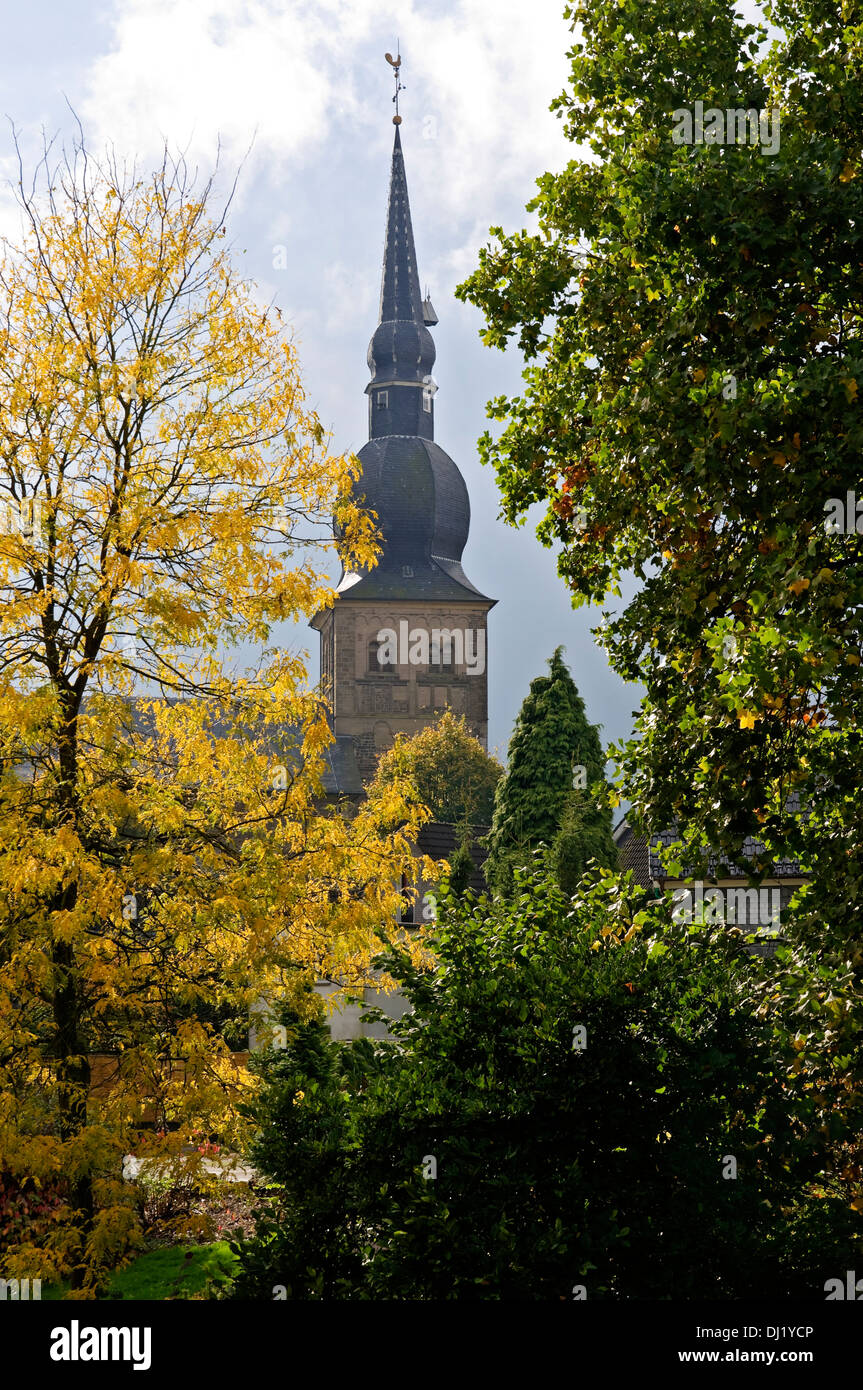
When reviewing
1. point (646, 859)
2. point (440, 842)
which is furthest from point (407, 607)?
point (646, 859)

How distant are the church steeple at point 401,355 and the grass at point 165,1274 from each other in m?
83.2

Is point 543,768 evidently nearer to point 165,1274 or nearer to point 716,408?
point 165,1274

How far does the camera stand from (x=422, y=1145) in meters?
6.09

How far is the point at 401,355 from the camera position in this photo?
3681 inches

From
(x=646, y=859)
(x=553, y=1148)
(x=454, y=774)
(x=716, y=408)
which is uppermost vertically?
(x=454, y=774)

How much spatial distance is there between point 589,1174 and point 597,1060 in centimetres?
53

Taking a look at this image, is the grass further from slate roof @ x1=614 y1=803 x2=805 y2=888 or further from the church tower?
the church tower

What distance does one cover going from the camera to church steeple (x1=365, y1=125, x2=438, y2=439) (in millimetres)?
93000

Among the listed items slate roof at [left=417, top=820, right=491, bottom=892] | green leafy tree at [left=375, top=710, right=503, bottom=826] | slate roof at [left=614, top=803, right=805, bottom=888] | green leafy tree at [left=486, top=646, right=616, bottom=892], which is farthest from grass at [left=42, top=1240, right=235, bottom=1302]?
green leafy tree at [left=375, top=710, right=503, bottom=826]

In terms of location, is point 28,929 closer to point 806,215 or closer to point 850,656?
point 850,656

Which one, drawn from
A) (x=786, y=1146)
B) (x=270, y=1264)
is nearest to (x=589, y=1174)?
(x=786, y=1146)

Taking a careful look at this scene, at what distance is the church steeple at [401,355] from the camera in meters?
93.0

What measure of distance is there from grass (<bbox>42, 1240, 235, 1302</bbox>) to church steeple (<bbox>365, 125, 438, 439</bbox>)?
83.2 m

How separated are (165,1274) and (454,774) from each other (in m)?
53.9
